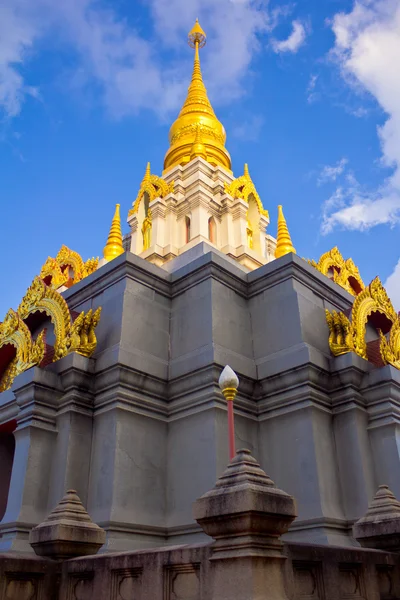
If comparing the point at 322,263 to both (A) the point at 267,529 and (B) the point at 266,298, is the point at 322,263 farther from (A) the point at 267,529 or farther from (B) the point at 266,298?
(A) the point at 267,529

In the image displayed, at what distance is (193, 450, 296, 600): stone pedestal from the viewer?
5.58 metres

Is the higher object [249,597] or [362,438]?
[362,438]

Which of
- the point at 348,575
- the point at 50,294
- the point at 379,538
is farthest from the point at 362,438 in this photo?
the point at 50,294

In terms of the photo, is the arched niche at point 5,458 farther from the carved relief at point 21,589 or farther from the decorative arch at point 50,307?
the carved relief at point 21,589

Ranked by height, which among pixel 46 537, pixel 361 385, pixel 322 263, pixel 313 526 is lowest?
pixel 46 537

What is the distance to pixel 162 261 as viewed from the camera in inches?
866

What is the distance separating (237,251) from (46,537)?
1580 centimetres

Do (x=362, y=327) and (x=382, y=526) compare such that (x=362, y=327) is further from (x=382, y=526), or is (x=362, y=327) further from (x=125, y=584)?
(x=125, y=584)

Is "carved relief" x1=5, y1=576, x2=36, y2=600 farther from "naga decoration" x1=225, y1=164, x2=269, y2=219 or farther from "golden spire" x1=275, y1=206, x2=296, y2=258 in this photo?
"naga decoration" x1=225, y1=164, x2=269, y2=219

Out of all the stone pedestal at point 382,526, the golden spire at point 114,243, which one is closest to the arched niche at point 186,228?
the golden spire at point 114,243

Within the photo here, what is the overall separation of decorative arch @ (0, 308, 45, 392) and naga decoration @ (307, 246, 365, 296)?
451 inches

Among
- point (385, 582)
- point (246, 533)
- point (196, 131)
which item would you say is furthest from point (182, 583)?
point (196, 131)

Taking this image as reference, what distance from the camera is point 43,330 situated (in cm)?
1500

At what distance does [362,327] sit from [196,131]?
52.7 ft
